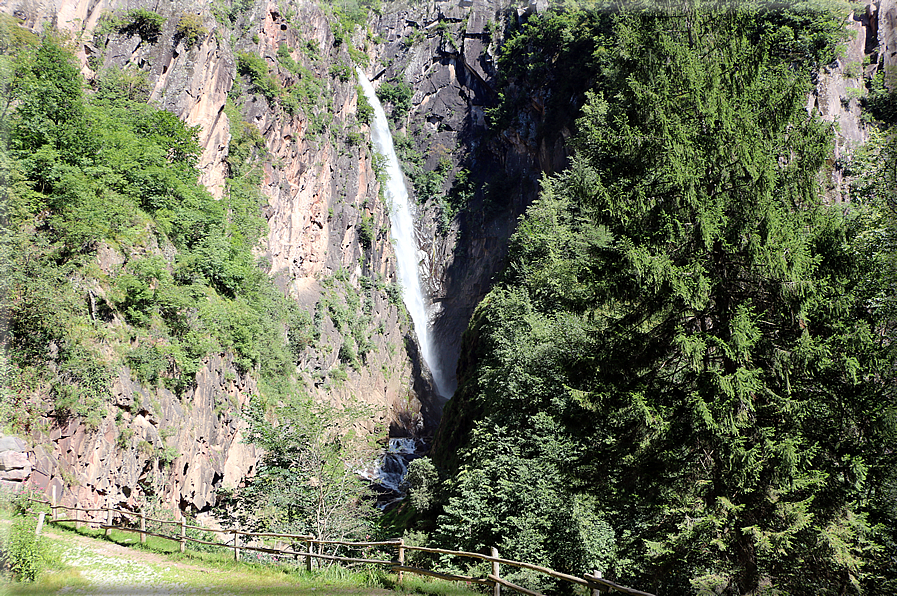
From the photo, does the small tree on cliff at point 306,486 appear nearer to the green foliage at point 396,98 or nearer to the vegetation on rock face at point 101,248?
the vegetation on rock face at point 101,248

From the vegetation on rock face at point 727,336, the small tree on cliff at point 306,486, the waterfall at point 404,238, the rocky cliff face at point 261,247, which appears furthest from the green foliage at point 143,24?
the waterfall at point 404,238

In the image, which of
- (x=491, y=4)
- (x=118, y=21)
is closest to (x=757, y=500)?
(x=118, y=21)

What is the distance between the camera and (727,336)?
8242 mm

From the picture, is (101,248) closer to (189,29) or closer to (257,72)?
(189,29)

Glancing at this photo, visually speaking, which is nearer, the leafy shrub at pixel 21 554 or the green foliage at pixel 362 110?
the leafy shrub at pixel 21 554

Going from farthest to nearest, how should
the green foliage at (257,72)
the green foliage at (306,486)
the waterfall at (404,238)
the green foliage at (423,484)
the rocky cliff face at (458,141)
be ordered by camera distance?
the waterfall at (404,238) < the rocky cliff face at (458,141) < the green foliage at (257,72) < the green foliage at (423,484) < the green foliage at (306,486)

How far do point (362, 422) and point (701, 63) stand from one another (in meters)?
40.1

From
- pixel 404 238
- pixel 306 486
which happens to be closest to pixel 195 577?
pixel 306 486

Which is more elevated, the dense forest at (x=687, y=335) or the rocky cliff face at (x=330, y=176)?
the rocky cliff face at (x=330, y=176)

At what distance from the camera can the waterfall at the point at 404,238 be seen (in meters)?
60.3

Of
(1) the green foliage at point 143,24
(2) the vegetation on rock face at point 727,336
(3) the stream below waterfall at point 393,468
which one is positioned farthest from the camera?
(3) the stream below waterfall at point 393,468

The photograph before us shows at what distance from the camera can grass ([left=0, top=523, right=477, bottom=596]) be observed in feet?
29.2

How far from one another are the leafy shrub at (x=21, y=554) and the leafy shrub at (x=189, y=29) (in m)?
31.0

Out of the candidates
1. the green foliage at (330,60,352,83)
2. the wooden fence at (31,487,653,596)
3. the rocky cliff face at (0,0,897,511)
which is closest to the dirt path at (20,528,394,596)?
the wooden fence at (31,487,653,596)
